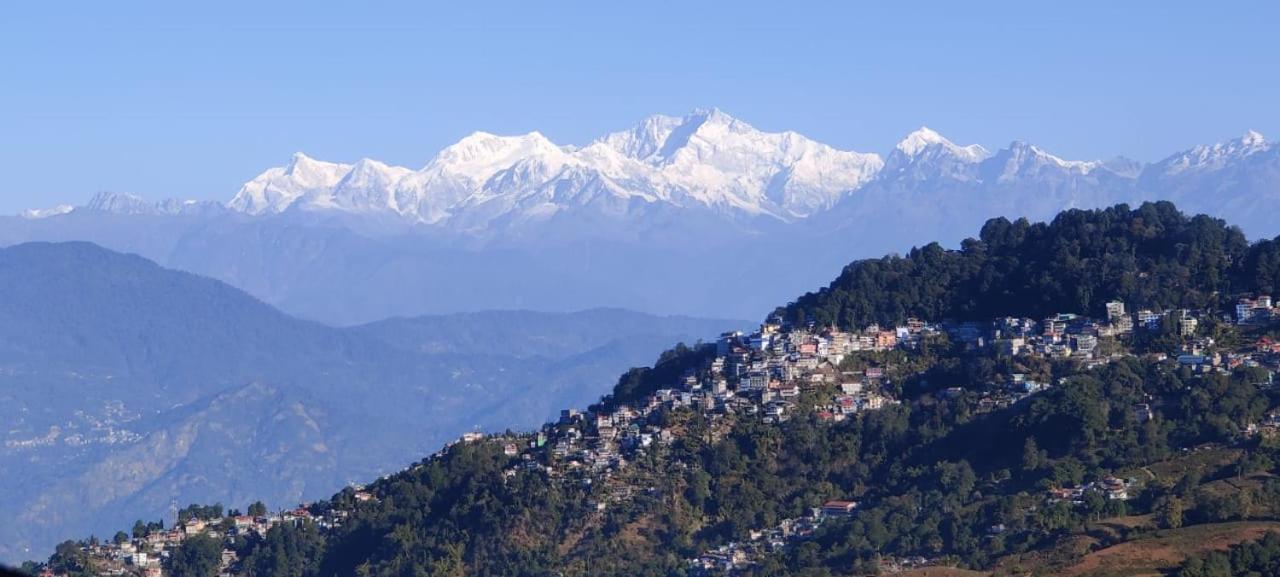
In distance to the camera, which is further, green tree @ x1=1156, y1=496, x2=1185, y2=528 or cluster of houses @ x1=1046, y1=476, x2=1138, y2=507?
cluster of houses @ x1=1046, y1=476, x2=1138, y2=507

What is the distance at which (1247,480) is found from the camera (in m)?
59.2

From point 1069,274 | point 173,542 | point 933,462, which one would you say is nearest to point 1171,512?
point 933,462

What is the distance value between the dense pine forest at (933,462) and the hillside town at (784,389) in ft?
0.64

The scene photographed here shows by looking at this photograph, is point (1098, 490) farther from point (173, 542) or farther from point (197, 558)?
point (173, 542)

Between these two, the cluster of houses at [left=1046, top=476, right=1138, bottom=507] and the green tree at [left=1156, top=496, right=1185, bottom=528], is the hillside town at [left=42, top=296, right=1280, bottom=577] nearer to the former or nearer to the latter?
the cluster of houses at [left=1046, top=476, right=1138, bottom=507]

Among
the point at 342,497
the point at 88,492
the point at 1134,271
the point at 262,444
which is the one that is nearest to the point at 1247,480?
the point at 1134,271

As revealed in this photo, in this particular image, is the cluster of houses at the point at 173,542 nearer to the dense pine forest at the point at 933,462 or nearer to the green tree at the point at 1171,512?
the dense pine forest at the point at 933,462

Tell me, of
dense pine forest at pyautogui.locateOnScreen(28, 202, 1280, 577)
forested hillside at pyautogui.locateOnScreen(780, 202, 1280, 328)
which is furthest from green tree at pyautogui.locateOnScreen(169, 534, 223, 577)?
forested hillside at pyautogui.locateOnScreen(780, 202, 1280, 328)

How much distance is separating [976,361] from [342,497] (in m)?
19.0

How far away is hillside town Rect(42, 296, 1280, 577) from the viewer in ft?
235

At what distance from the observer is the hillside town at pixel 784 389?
71625 millimetres

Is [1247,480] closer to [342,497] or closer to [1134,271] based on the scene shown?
[1134,271]

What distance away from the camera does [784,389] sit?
246 ft

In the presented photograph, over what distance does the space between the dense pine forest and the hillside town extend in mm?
196
